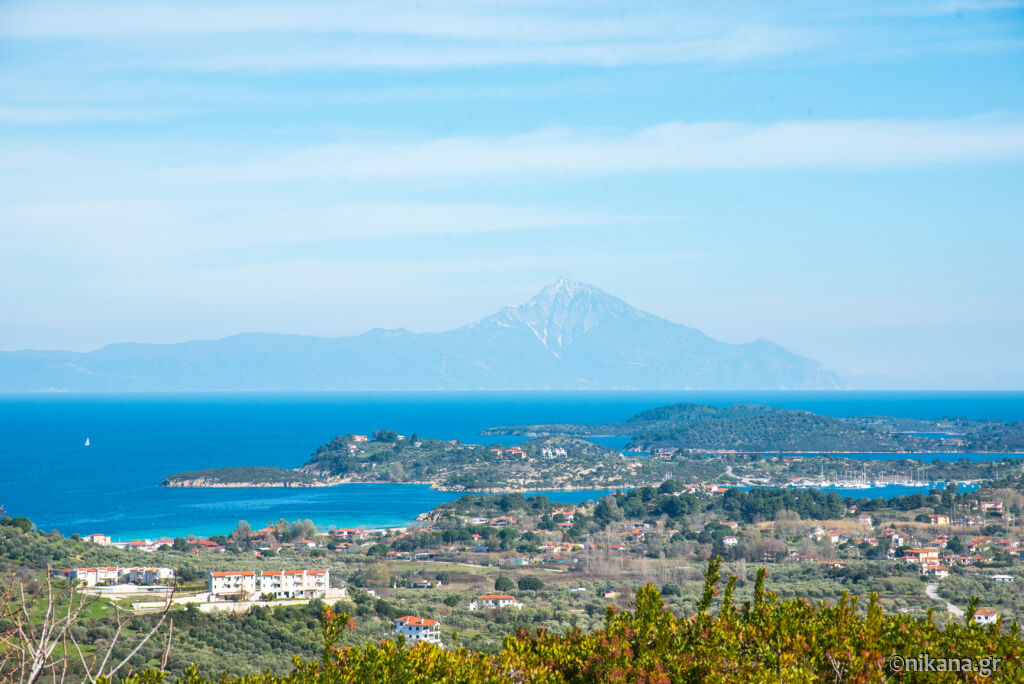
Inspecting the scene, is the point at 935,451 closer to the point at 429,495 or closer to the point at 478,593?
the point at 429,495

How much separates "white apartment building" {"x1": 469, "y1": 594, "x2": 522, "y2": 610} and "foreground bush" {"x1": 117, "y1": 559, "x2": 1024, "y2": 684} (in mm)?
25210

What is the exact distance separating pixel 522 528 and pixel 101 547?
988 inches

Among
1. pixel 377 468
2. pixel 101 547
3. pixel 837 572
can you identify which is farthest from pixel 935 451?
pixel 101 547

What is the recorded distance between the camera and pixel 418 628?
1106 inches

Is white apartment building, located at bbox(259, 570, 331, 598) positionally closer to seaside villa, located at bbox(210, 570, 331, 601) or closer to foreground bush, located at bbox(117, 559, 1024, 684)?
seaside villa, located at bbox(210, 570, 331, 601)

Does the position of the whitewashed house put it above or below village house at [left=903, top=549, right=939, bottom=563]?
above

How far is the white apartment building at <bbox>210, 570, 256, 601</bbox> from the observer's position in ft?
102

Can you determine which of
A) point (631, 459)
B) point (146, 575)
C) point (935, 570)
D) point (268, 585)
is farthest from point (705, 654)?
point (631, 459)

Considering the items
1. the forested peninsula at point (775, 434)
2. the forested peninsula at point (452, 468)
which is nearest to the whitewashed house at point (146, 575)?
the forested peninsula at point (452, 468)

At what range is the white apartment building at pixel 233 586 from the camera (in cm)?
3100

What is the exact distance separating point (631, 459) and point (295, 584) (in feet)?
218

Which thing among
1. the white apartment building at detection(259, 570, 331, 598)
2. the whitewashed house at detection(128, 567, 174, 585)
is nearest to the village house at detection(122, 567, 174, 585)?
the whitewashed house at detection(128, 567, 174, 585)

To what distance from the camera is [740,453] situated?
111 m

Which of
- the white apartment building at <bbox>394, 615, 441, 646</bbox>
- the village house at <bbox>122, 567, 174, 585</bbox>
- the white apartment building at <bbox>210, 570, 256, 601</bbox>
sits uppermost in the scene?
the white apartment building at <bbox>210, 570, 256, 601</bbox>
